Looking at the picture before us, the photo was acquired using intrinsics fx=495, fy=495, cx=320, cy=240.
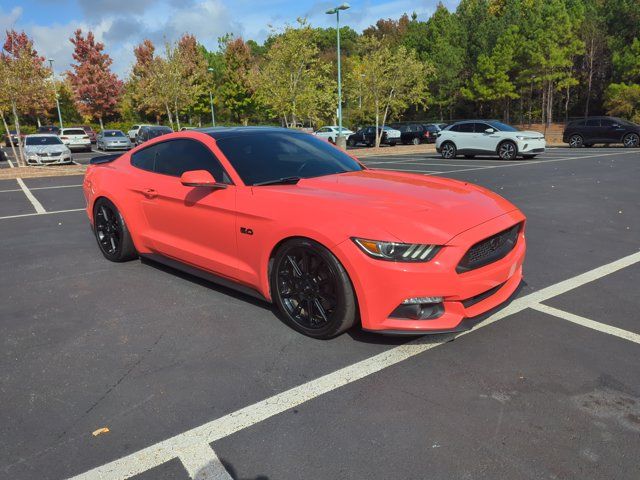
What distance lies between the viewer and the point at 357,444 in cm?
243

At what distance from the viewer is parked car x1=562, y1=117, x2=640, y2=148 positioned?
24.0 meters

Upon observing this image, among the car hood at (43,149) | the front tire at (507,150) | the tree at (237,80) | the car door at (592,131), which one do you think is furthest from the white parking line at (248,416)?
the tree at (237,80)

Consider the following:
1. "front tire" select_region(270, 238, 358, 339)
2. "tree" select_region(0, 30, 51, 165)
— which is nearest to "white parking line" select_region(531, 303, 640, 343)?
"front tire" select_region(270, 238, 358, 339)

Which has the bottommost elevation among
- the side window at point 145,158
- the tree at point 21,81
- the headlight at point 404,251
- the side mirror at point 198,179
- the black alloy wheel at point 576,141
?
the black alloy wheel at point 576,141

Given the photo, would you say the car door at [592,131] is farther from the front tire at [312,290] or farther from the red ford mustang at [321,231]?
the front tire at [312,290]

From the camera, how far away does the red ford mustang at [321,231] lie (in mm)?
3086

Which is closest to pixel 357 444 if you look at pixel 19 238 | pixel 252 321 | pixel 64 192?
pixel 252 321

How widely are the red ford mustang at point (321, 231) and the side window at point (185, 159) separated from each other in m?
0.01

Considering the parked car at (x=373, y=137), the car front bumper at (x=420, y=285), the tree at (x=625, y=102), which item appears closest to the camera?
the car front bumper at (x=420, y=285)

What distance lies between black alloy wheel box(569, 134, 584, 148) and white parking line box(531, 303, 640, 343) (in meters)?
24.9

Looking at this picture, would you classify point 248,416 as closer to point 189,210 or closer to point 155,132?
point 189,210

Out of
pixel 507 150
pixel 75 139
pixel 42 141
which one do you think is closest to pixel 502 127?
pixel 507 150

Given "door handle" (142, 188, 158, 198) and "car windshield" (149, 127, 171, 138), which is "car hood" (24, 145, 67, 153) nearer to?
"car windshield" (149, 127, 171, 138)

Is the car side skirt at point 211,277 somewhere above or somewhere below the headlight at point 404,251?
below
